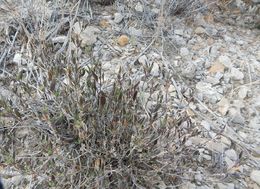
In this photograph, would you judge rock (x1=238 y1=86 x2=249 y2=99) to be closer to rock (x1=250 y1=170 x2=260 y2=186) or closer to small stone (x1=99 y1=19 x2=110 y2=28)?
rock (x1=250 y1=170 x2=260 y2=186)

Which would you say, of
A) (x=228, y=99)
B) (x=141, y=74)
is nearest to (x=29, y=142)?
(x=141, y=74)

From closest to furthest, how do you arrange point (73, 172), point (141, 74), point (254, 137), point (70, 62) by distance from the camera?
point (73, 172) < point (70, 62) < point (254, 137) < point (141, 74)

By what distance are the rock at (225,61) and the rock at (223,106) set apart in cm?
21

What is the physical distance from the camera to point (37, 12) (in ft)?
6.57

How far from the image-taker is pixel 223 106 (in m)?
1.86

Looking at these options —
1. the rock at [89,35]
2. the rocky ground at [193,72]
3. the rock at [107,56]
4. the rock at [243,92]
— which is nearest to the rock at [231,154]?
the rocky ground at [193,72]

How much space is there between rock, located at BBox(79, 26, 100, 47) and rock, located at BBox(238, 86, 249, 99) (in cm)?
69

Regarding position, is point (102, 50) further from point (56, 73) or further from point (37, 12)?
point (56, 73)

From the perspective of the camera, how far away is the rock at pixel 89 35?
6.57 ft

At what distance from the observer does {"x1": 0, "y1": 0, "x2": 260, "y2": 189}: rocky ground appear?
162 centimetres

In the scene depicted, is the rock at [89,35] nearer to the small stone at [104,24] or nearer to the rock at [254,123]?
the small stone at [104,24]

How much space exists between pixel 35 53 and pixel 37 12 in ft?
1.19

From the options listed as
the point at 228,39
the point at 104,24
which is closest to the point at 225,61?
the point at 228,39

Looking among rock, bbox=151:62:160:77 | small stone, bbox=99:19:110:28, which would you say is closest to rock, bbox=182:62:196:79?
rock, bbox=151:62:160:77
